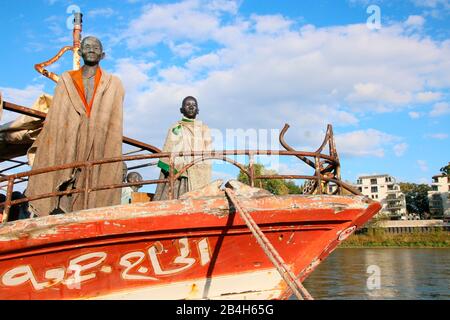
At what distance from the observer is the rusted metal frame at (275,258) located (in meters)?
2.80

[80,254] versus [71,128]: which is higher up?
[71,128]

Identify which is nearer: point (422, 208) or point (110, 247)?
point (110, 247)

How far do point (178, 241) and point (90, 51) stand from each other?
255 centimetres

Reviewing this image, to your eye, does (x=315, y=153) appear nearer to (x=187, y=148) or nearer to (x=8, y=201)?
(x=187, y=148)

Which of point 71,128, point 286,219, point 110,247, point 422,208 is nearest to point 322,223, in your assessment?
point 286,219

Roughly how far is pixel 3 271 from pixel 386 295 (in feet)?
52.7

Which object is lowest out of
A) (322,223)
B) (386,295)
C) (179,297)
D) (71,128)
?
(386,295)

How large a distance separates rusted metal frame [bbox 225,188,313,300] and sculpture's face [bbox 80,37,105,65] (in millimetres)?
2368

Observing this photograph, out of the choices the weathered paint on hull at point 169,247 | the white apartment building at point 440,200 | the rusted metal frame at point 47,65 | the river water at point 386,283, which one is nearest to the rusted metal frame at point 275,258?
the weathered paint on hull at point 169,247

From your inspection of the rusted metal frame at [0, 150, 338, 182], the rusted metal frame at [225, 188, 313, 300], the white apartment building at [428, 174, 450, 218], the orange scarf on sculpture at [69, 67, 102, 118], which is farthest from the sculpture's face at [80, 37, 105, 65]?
the white apartment building at [428, 174, 450, 218]

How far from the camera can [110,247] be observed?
157 inches

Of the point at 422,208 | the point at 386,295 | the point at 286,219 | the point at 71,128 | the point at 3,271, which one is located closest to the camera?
the point at 3,271

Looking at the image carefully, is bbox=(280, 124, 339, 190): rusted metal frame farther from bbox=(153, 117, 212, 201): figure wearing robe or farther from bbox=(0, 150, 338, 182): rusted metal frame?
bbox=(153, 117, 212, 201): figure wearing robe

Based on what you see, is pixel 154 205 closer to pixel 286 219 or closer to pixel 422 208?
pixel 286 219
